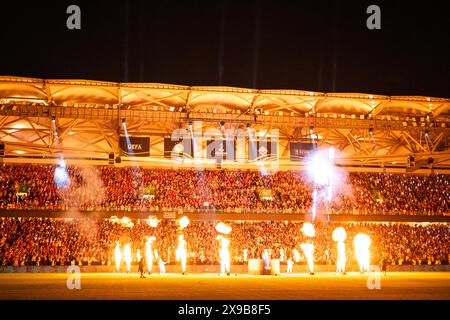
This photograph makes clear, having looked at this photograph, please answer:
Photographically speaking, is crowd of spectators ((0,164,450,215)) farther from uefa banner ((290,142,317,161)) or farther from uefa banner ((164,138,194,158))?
uefa banner ((290,142,317,161))

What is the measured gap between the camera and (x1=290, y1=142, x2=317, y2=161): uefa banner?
2853 cm

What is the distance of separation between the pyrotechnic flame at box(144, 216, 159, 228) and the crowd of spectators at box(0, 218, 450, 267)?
0.64 feet

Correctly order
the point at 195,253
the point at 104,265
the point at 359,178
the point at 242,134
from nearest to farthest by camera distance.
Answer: the point at 242,134
the point at 104,265
the point at 195,253
the point at 359,178

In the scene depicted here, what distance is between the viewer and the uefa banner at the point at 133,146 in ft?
88.3

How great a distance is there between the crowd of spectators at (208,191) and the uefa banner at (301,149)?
1027cm

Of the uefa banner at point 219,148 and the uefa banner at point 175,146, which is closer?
the uefa banner at point 219,148

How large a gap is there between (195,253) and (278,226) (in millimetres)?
6903

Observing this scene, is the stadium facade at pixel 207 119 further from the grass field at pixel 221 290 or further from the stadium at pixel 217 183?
the grass field at pixel 221 290

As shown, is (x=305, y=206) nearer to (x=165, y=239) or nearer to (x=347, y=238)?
(x=347, y=238)

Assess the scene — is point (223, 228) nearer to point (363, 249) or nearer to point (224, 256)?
point (224, 256)

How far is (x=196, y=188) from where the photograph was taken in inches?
1543

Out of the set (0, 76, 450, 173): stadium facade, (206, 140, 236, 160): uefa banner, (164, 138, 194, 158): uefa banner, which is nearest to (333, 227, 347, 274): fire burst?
(0, 76, 450, 173): stadium facade

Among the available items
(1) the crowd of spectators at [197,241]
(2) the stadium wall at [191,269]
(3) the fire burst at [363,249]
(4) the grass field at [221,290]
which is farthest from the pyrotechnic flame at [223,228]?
(4) the grass field at [221,290]
